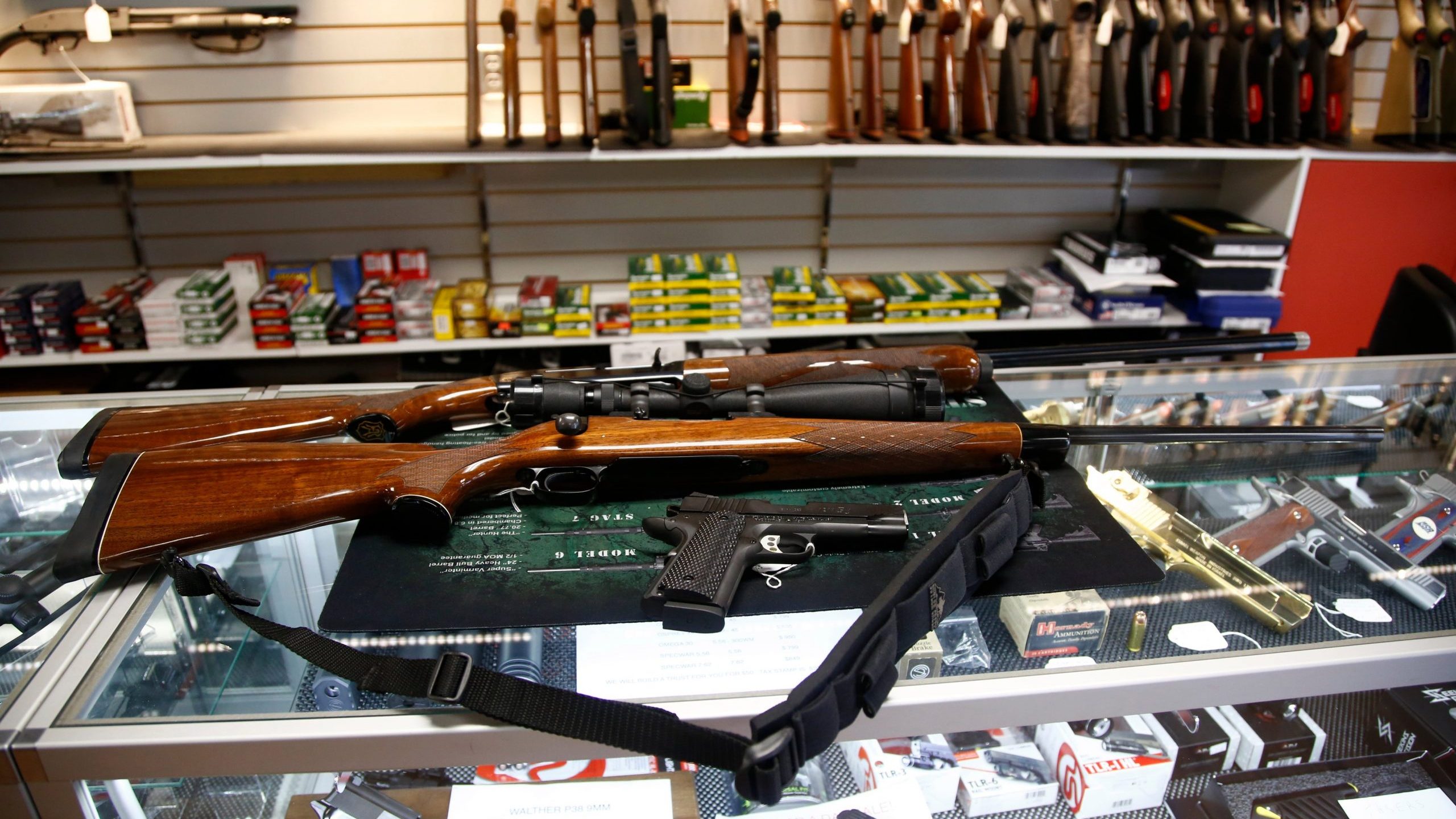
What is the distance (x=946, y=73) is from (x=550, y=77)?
125cm

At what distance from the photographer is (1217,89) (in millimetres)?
2914

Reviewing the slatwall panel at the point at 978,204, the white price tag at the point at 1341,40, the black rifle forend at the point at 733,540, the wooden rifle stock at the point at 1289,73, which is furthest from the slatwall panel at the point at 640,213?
the black rifle forend at the point at 733,540

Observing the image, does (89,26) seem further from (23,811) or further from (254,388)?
(23,811)

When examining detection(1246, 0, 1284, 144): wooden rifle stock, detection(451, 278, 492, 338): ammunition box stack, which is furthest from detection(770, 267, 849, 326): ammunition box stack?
detection(1246, 0, 1284, 144): wooden rifle stock

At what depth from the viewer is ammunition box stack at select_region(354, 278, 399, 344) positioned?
9.11 feet

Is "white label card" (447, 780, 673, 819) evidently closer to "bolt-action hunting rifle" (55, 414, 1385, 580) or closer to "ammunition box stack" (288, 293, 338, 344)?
"bolt-action hunting rifle" (55, 414, 1385, 580)

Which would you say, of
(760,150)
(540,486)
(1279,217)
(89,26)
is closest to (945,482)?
(540,486)

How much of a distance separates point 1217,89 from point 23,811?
345cm

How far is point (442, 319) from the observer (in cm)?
280

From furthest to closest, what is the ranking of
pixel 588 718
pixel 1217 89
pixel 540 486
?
pixel 1217 89, pixel 540 486, pixel 588 718

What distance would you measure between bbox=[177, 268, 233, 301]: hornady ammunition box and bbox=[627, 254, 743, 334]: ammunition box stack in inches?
52.7

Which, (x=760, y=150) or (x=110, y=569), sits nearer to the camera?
(x=110, y=569)

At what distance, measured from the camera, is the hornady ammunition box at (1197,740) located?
3.62 feet

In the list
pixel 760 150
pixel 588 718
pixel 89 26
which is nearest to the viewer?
pixel 588 718
